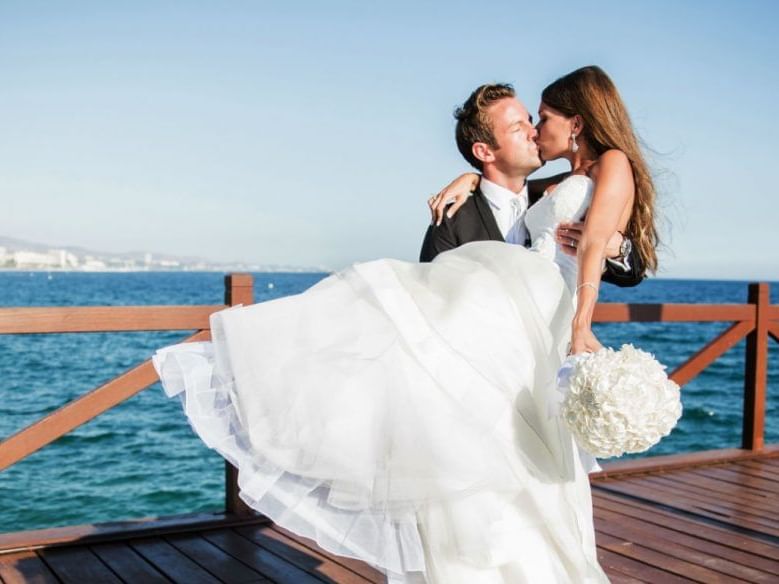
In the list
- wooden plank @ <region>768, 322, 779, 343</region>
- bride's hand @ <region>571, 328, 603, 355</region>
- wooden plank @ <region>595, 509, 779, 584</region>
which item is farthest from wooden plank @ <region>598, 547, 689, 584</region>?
wooden plank @ <region>768, 322, 779, 343</region>

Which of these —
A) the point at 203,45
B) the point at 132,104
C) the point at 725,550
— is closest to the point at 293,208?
the point at 132,104

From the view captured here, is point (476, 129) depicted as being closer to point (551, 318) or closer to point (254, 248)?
point (551, 318)

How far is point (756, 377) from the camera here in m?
5.78

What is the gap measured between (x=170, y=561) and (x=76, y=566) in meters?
0.38

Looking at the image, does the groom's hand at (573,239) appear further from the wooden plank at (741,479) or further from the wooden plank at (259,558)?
the wooden plank at (741,479)

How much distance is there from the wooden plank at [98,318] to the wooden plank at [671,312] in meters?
2.25

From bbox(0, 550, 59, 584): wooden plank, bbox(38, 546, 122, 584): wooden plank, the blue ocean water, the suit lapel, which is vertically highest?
the suit lapel

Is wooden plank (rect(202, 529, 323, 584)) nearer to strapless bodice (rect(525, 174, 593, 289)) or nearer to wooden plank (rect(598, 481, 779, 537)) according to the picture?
strapless bodice (rect(525, 174, 593, 289))

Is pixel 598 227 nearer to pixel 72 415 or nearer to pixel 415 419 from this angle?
pixel 415 419

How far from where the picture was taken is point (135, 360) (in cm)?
2764

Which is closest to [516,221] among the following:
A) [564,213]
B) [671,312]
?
[564,213]

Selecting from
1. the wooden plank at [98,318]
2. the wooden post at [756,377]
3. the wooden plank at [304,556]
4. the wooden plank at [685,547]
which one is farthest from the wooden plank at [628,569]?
the wooden post at [756,377]

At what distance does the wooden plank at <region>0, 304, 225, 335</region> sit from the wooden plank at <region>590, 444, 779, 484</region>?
2625 mm

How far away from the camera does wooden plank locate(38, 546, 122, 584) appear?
3.35 metres
